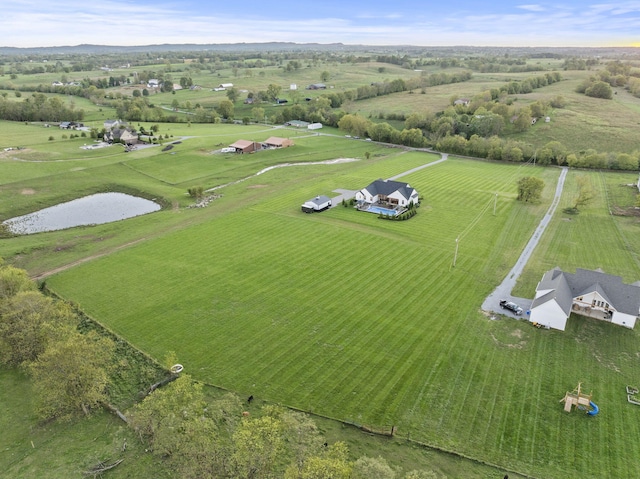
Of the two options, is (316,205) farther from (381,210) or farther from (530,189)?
(530,189)

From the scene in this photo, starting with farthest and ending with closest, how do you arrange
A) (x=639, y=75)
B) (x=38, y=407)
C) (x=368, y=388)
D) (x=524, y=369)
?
(x=639, y=75)
(x=524, y=369)
(x=368, y=388)
(x=38, y=407)

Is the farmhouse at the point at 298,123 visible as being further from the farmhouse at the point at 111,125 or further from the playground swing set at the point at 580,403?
the playground swing set at the point at 580,403

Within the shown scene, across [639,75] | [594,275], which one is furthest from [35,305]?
[639,75]

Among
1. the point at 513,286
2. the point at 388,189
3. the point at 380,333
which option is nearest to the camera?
the point at 380,333

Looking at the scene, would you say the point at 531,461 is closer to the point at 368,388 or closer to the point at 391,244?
the point at 368,388

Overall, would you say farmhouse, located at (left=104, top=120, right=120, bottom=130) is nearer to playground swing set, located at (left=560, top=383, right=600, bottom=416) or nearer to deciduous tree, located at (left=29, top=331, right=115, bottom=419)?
deciduous tree, located at (left=29, top=331, right=115, bottom=419)

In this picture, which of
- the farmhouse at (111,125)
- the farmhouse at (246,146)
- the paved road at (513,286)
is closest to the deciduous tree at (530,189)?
the paved road at (513,286)

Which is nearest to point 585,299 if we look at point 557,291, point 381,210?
point 557,291

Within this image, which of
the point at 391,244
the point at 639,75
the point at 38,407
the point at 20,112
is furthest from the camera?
the point at 639,75
